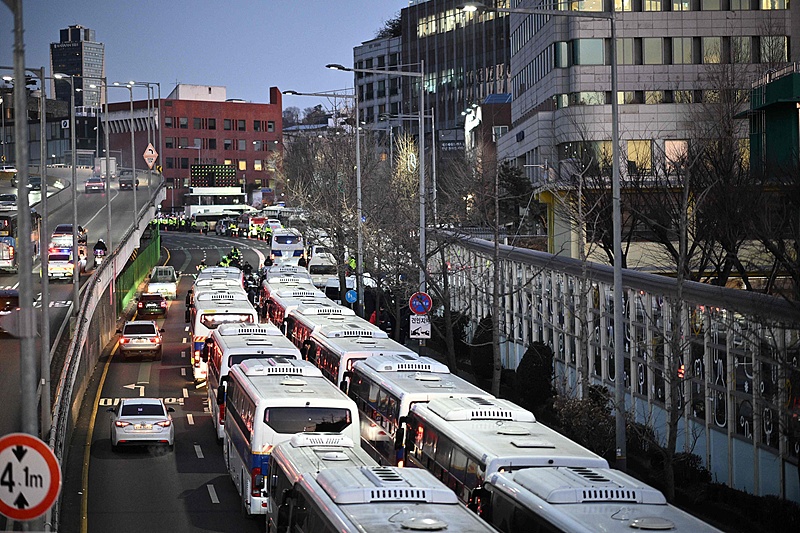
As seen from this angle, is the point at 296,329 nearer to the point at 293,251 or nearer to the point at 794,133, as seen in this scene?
the point at 794,133

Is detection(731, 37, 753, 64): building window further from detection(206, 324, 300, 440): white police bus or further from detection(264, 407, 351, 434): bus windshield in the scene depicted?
detection(264, 407, 351, 434): bus windshield

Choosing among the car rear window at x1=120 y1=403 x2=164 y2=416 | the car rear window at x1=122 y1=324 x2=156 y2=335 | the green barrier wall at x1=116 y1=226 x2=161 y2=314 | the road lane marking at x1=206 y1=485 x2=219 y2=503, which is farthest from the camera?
the green barrier wall at x1=116 y1=226 x2=161 y2=314

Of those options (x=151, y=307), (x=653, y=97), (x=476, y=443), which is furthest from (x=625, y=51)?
(x=476, y=443)

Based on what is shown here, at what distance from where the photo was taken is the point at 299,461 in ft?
59.8

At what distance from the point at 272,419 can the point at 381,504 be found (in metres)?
Result: 8.92

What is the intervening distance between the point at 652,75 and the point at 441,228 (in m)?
29.5

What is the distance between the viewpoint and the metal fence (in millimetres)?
21328

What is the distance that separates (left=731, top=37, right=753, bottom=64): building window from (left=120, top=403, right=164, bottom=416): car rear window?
1787 inches

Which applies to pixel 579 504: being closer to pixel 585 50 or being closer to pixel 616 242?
pixel 616 242

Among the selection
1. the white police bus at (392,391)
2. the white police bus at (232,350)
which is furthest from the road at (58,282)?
the white police bus at (392,391)

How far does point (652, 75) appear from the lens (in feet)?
225

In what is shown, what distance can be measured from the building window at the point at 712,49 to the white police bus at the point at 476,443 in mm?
50776

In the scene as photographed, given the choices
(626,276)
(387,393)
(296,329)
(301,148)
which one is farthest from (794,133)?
(301,148)

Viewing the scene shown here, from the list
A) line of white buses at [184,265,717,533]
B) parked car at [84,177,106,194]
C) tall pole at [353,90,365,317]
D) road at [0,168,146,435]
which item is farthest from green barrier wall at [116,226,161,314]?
line of white buses at [184,265,717,533]
